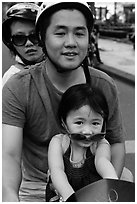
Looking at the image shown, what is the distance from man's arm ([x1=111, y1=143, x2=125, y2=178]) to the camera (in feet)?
7.36

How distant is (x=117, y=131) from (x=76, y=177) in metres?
0.47

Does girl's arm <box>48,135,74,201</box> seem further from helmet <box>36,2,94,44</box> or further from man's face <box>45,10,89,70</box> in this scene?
helmet <box>36,2,94,44</box>

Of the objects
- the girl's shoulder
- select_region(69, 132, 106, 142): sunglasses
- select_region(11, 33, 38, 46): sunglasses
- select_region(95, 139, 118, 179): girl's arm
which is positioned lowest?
select_region(95, 139, 118, 179): girl's arm

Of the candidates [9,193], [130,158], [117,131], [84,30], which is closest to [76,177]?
[9,193]

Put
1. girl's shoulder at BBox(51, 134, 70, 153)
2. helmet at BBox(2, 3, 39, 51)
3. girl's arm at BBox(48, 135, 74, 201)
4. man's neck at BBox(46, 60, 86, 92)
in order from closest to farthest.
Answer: girl's arm at BBox(48, 135, 74, 201) → girl's shoulder at BBox(51, 134, 70, 153) → man's neck at BBox(46, 60, 86, 92) → helmet at BBox(2, 3, 39, 51)

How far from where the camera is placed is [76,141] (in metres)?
1.97

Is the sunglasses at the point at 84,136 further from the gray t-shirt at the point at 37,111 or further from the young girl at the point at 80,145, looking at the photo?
the gray t-shirt at the point at 37,111

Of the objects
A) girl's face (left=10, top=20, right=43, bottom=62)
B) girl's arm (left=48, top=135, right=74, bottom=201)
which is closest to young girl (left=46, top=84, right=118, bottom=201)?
girl's arm (left=48, top=135, right=74, bottom=201)

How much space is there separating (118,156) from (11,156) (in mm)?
583

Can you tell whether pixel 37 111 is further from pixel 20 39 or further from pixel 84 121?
pixel 20 39

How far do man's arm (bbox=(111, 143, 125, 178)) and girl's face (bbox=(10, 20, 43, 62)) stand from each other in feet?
3.42

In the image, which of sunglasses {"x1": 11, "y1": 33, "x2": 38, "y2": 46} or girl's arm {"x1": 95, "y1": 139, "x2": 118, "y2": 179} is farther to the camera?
sunglasses {"x1": 11, "y1": 33, "x2": 38, "y2": 46}

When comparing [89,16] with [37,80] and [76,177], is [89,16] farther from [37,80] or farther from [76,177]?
[76,177]

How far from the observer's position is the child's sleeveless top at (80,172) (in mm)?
1921
